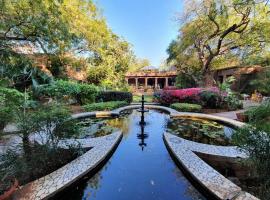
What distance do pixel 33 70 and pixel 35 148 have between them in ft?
36.2

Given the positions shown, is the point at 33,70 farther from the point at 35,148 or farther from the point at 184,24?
the point at 184,24

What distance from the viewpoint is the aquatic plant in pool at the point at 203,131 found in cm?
617

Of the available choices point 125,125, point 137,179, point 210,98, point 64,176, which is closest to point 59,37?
point 125,125

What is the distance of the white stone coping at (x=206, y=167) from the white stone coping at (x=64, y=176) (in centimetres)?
186

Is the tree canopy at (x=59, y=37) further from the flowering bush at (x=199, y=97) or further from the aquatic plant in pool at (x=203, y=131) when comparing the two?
the flowering bush at (x=199, y=97)

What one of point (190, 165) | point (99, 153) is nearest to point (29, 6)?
point (99, 153)

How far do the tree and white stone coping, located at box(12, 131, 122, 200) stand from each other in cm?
1278

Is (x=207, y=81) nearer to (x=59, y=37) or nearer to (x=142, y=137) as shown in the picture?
(x=142, y=137)

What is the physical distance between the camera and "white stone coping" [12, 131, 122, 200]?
2.99 metres

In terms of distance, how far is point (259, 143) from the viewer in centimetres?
311

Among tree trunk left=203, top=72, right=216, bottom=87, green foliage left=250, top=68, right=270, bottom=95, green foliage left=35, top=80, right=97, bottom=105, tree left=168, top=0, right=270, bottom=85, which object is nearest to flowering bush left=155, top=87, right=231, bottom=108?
tree trunk left=203, top=72, right=216, bottom=87

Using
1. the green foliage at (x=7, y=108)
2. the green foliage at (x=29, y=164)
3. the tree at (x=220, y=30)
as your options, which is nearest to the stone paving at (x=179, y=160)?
the green foliage at (x=29, y=164)

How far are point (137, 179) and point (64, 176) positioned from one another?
144 centimetres

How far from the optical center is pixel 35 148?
12.8ft
